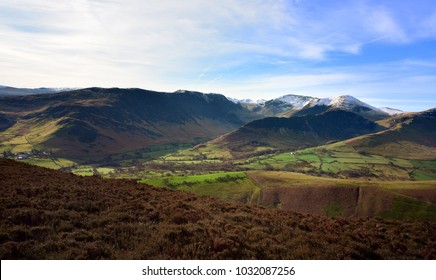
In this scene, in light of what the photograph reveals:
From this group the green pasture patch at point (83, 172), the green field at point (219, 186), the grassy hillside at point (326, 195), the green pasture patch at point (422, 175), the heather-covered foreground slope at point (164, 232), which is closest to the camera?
the heather-covered foreground slope at point (164, 232)

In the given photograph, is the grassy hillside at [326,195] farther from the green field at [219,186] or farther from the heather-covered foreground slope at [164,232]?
the heather-covered foreground slope at [164,232]

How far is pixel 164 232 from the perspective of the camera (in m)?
15.2

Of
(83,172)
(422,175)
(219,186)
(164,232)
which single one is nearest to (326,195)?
(219,186)

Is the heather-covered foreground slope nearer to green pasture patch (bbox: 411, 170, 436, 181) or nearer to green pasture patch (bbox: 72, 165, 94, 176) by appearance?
green pasture patch (bbox: 72, 165, 94, 176)

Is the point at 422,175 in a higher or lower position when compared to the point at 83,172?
higher

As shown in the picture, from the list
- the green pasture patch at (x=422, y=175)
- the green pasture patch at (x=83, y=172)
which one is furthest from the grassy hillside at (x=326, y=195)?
the green pasture patch at (x=422, y=175)

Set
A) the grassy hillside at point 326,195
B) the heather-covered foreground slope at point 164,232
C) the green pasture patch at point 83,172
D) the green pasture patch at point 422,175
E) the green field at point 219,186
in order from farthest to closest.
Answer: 1. the green pasture patch at point 422,175
2. the green pasture patch at point 83,172
3. the green field at point 219,186
4. the grassy hillside at point 326,195
5. the heather-covered foreground slope at point 164,232

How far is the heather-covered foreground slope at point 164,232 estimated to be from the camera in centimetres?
1302

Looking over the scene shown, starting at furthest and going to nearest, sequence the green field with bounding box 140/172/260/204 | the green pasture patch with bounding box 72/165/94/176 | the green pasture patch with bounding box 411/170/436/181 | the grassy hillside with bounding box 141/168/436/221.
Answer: the green pasture patch with bounding box 411/170/436/181 < the green pasture patch with bounding box 72/165/94/176 < the green field with bounding box 140/172/260/204 < the grassy hillside with bounding box 141/168/436/221

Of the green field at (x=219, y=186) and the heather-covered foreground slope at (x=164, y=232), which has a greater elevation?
the heather-covered foreground slope at (x=164, y=232)

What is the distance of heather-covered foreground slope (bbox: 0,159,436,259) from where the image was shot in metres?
13.0

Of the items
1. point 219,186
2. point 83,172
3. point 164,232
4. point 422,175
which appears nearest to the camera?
point 164,232

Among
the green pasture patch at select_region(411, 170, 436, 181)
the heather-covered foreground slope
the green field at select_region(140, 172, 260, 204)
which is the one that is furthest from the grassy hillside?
the green pasture patch at select_region(411, 170, 436, 181)

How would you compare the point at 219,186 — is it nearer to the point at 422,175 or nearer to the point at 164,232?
the point at 164,232
